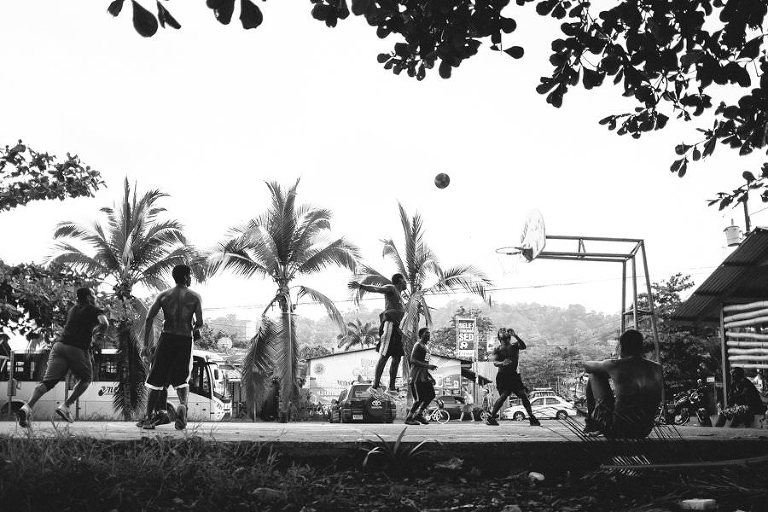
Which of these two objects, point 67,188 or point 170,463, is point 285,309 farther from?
point 170,463

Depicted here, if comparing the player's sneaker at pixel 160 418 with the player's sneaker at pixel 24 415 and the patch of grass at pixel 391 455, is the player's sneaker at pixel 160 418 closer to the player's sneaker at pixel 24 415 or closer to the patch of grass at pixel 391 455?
the player's sneaker at pixel 24 415

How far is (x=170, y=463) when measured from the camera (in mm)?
4109

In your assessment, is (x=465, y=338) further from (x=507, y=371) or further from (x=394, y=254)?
(x=507, y=371)

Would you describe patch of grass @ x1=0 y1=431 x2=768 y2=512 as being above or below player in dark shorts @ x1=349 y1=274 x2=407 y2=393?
below

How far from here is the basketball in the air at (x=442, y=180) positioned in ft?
44.1

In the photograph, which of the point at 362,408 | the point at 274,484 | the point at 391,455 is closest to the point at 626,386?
the point at 391,455

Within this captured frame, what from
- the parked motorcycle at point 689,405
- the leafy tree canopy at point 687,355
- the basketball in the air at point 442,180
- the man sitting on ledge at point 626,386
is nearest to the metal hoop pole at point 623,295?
the basketball in the air at point 442,180

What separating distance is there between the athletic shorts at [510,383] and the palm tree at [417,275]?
13617 mm

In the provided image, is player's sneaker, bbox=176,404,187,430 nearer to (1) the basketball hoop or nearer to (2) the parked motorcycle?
(1) the basketball hoop

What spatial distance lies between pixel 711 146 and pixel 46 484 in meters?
5.33

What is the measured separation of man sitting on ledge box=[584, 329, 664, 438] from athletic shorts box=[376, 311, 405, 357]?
3.91 metres

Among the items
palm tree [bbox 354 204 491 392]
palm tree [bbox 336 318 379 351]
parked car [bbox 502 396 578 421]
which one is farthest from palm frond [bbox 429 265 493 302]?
palm tree [bbox 336 318 379 351]

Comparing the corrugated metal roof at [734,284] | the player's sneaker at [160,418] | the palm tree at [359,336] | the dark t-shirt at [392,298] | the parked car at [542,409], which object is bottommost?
the parked car at [542,409]

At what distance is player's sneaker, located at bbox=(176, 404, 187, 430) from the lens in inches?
254
